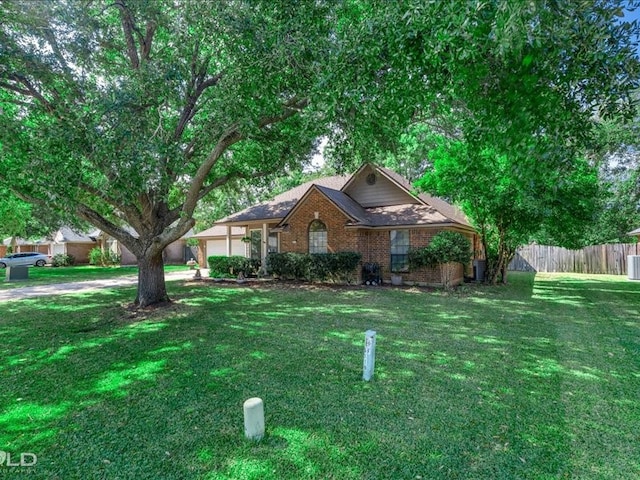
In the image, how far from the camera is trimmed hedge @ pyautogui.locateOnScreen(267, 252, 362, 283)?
50.0 ft

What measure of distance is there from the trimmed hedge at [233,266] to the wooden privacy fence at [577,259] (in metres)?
19.2

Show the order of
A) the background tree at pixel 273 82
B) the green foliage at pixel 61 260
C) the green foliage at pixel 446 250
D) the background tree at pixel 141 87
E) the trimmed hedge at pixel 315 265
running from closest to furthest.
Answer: the background tree at pixel 273 82 → the background tree at pixel 141 87 → the green foliage at pixel 446 250 → the trimmed hedge at pixel 315 265 → the green foliage at pixel 61 260

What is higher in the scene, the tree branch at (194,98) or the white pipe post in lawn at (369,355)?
the tree branch at (194,98)

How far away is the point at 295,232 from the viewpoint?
17.5 metres

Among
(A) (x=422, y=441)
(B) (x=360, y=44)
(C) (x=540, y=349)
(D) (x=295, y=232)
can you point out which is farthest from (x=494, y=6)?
(D) (x=295, y=232)

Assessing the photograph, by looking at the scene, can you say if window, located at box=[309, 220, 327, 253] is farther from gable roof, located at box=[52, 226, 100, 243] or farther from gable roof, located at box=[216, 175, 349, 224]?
gable roof, located at box=[52, 226, 100, 243]

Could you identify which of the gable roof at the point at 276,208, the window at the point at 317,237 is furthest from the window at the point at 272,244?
the window at the point at 317,237

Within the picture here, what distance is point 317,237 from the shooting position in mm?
17016

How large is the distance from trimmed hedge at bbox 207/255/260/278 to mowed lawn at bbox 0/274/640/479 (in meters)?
9.37

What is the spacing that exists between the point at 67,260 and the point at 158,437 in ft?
122

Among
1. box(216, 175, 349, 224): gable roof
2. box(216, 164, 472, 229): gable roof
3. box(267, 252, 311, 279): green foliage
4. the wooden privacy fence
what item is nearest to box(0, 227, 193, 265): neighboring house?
box(216, 175, 349, 224): gable roof

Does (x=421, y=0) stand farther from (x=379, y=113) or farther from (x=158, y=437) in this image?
(x=158, y=437)

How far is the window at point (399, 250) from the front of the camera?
51.8 feet

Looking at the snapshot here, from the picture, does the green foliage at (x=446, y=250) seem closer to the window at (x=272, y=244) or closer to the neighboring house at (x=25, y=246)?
the window at (x=272, y=244)
